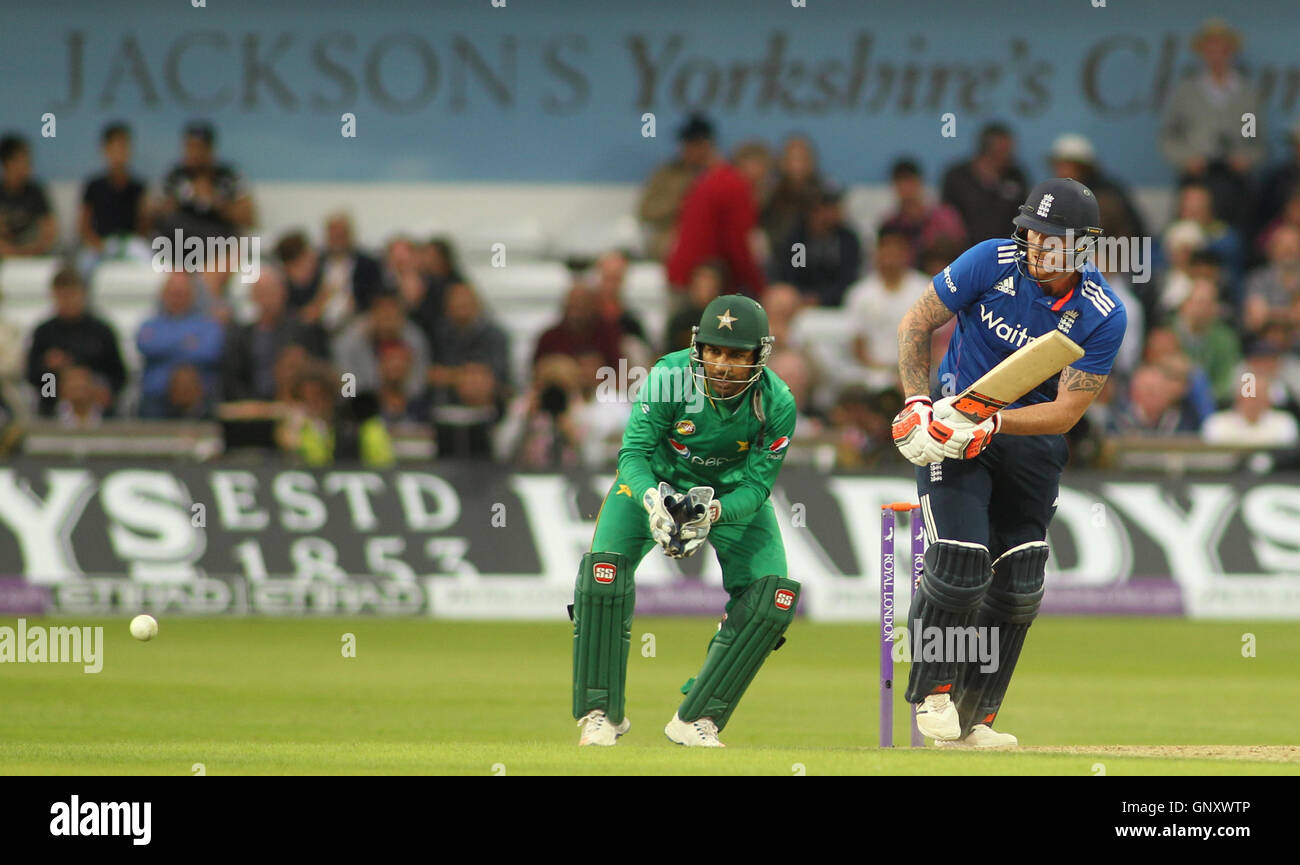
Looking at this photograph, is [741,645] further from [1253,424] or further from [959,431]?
[1253,424]

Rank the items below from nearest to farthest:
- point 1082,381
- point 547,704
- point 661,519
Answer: point 661,519 < point 1082,381 < point 547,704

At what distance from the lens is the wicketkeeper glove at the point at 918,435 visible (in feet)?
27.9

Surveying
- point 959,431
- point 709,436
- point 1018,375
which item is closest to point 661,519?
point 709,436

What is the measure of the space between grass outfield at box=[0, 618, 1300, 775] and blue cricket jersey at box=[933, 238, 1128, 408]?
1756 millimetres

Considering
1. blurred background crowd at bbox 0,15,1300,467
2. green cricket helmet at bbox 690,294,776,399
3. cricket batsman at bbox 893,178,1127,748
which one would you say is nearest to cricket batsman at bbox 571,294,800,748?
green cricket helmet at bbox 690,294,776,399

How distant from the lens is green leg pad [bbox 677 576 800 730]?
8797 millimetres

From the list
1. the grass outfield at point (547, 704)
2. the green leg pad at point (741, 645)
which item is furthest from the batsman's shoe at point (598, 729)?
the green leg pad at point (741, 645)

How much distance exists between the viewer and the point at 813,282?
1991 cm

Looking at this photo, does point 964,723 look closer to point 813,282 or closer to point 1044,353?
point 1044,353

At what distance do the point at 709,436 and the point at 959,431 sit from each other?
1.12 m

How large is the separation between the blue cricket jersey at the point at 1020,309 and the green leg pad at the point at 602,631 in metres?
1.90

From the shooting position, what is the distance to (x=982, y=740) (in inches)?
356

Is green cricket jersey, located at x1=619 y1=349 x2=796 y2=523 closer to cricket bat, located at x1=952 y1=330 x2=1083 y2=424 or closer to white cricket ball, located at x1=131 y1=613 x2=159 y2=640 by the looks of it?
cricket bat, located at x1=952 y1=330 x2=1083 y2=424
